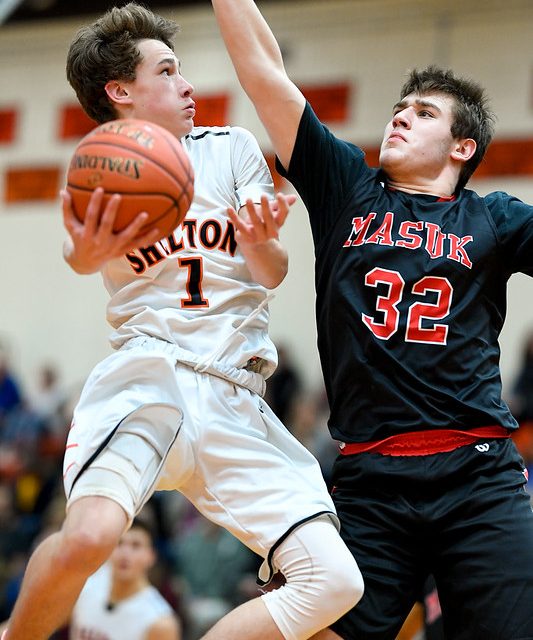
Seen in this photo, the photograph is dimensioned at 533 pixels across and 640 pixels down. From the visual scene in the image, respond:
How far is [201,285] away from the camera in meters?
4.52

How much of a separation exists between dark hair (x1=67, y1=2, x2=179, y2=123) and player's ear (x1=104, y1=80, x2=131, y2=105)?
1.0 inches

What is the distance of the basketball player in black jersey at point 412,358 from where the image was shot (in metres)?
4.36

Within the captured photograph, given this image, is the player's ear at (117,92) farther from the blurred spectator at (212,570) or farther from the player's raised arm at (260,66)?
the blurred spectator at (212,570)

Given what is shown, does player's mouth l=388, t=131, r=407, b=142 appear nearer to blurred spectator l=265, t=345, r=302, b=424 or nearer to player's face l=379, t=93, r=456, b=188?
player's face l=379, t=93, r=456, b=188

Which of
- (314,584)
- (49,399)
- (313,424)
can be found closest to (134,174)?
(314,584)

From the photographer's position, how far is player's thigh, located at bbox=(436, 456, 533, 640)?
4.26 m

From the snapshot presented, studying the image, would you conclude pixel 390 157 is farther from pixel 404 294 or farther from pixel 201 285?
pixel 201 285

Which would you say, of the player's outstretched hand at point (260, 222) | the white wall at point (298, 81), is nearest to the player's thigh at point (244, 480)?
the player's outstretched hand at point (260, 222)

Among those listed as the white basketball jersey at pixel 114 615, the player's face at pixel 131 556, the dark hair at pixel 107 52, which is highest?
the dark hair at pixel 107 52

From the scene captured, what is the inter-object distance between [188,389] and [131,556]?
3583 millimetres

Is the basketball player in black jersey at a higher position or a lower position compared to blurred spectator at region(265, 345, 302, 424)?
higher

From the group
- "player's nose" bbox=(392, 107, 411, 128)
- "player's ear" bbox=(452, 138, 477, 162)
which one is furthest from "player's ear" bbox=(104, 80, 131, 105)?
"player's ear" bbox=(452, 138, 477, 162)

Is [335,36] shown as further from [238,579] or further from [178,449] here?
[178,449]

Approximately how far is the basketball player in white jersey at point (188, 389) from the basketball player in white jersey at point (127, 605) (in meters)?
3.28
